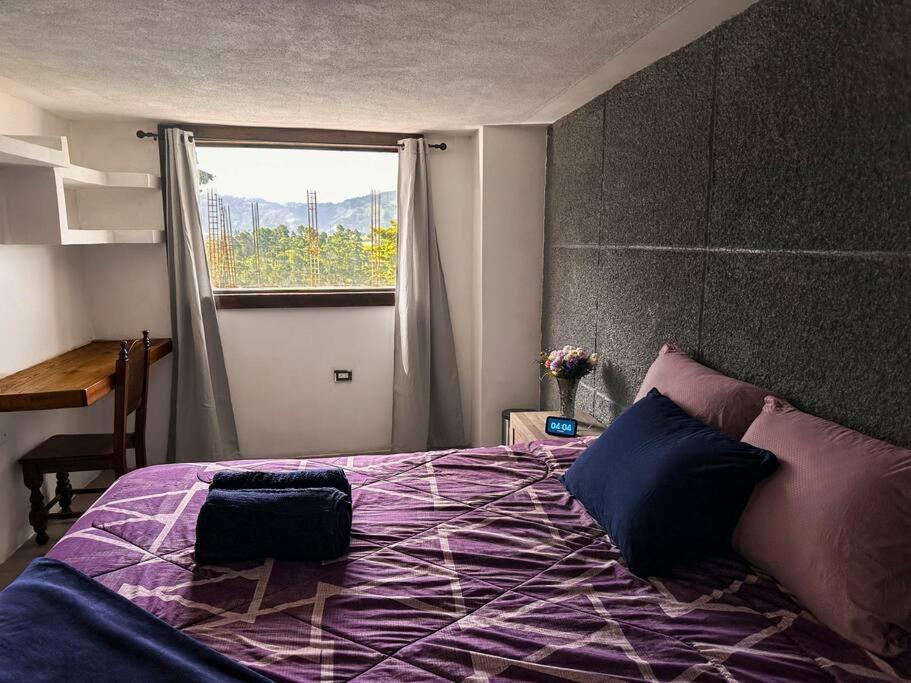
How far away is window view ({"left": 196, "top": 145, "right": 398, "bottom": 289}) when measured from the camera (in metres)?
4.15

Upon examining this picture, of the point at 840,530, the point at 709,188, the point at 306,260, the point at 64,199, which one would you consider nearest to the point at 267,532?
the point at 840,530

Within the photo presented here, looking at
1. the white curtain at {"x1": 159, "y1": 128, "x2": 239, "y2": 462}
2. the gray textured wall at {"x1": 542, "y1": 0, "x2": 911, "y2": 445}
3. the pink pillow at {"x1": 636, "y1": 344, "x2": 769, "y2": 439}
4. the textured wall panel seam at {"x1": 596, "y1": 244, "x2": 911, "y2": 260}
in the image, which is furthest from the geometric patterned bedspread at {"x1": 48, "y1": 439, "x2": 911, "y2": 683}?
the white curtain at {"x1": 159, "y1": 128, "x2": 239, "y2": 462}

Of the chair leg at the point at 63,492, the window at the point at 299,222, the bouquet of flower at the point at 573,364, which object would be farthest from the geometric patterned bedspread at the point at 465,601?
the window at the point at 299,222

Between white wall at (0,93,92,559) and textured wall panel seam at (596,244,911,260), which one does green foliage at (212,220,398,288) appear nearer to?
white wall at (0,93,92,559)

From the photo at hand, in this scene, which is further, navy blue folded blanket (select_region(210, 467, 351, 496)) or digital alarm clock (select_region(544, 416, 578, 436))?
digital alarm clock (select_region(544, 416, 578, 436))

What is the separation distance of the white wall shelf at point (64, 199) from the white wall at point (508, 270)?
2083 mm

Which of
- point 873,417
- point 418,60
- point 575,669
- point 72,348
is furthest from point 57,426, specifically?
point 873,417

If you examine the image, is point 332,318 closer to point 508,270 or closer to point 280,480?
point 508,270

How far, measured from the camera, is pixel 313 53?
2398mm

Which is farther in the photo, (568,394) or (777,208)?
(568,394)

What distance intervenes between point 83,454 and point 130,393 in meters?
0.35

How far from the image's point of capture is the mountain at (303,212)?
4.18m

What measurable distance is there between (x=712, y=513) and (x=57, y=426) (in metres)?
3.43

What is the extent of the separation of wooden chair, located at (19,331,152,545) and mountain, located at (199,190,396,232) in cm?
131
